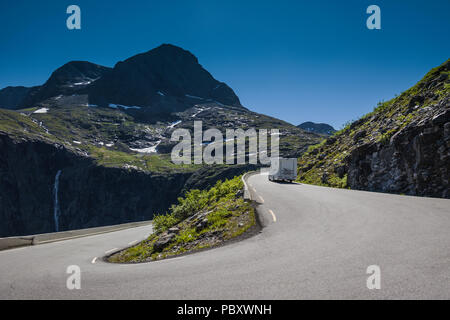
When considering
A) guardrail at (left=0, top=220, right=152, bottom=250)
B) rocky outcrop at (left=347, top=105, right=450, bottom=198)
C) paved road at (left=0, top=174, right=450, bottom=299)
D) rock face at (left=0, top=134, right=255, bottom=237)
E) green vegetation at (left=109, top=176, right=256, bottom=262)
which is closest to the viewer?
paved road at (left=0, top=174, right=450, bottom=299)

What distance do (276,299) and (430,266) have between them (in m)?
3.14

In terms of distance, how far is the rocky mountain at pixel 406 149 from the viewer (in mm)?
13961

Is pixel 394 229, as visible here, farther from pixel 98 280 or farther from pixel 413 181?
pixel 413 181

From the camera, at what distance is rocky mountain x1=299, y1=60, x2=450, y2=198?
45.8 ft

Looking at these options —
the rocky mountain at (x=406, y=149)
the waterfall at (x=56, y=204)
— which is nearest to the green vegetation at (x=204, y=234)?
the rocky mountain at (x=406, y=149)

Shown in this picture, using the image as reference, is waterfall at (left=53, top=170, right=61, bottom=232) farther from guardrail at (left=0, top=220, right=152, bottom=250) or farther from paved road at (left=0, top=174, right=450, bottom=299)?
paved road at (left=0, top=174, right=450, bottom=299)

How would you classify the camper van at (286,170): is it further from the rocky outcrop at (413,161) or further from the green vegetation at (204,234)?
the green vegetation at (204,234)

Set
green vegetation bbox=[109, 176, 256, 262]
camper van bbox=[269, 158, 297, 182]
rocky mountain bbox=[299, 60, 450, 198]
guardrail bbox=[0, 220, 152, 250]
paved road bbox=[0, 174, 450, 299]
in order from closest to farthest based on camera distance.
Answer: paved road bbox=[0, 174, 450, 299]
green vegetation bbox=[109, 176, 256, 262]
guardrail bbox=[0, 220, 152, 250]
rocky mountain bbox=[299, 60, 450, 198]
camper van bbox=[269, 158, 297, 182]

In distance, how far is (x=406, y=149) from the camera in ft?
51.7

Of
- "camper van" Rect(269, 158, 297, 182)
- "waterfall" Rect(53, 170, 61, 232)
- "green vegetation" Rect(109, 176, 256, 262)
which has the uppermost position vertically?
"camper van" Rect(269, 158, 297, 182)

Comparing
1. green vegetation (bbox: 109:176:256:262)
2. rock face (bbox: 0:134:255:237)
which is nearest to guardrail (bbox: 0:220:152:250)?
green vegetation (bbox: 109:176:256:262)
